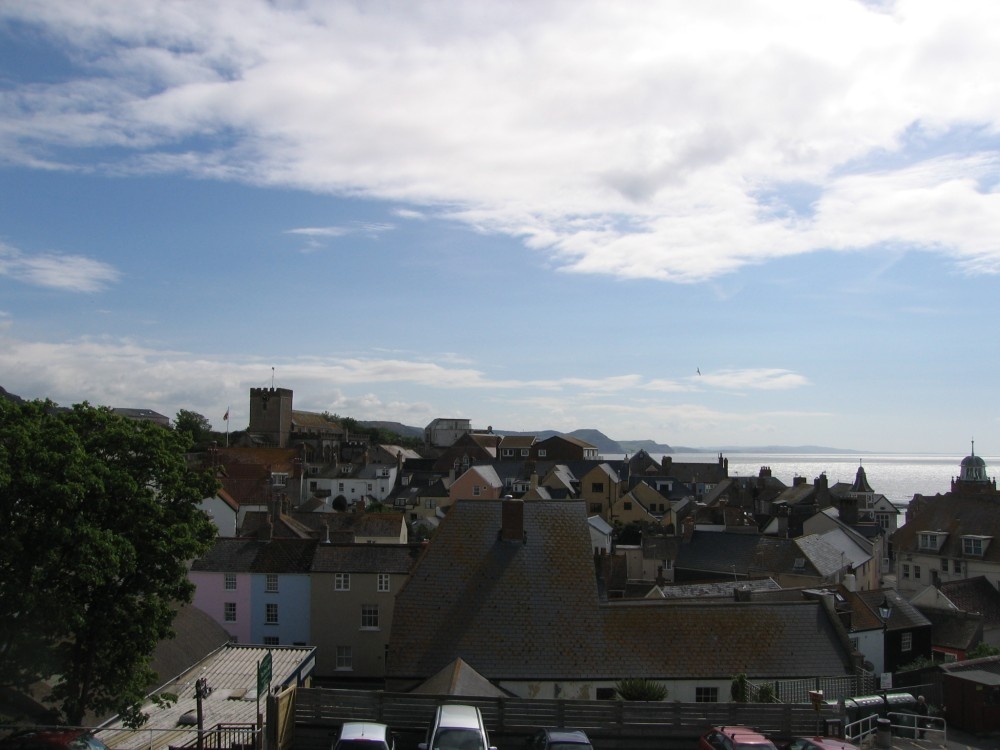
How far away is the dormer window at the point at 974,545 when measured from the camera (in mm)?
68000

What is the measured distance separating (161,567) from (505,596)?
525 inches

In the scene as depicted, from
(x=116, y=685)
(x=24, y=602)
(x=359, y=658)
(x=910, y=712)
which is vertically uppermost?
(x=24, y=602)

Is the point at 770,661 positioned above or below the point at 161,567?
below

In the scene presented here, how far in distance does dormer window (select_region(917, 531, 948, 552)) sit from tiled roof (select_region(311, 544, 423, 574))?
48722mm

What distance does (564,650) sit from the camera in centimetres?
3073

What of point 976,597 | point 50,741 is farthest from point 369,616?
point 976,597

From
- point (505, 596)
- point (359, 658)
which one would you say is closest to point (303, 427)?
point (359, 658)

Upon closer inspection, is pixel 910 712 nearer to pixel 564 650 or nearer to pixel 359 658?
pixel 564 650

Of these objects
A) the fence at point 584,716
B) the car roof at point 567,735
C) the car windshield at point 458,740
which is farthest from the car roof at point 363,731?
the car roof at point 567,735

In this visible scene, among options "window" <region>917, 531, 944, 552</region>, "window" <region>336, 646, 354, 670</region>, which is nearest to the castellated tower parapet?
"window" <region>917, 531, 944, 552</region>

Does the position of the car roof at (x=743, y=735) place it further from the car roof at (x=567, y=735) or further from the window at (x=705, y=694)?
the window at (x=705, y=694)

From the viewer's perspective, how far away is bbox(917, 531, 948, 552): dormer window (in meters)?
71.9

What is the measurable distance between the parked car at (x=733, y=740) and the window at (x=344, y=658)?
942 inches

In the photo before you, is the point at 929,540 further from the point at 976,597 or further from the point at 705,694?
the point at 705,694
